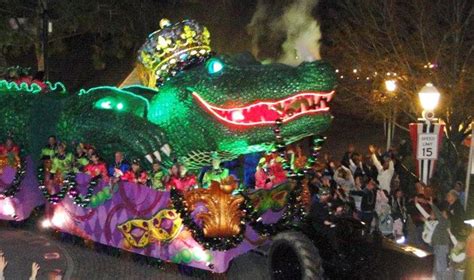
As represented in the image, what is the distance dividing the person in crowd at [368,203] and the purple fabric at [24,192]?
5806mm

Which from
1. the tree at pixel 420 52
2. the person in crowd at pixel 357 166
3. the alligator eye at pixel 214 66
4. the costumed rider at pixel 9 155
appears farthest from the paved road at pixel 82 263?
the tree at pixel 420 52

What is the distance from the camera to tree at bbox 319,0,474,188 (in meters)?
16.1

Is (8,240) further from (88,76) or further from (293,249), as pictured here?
(88,76)

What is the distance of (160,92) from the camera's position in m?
10.9

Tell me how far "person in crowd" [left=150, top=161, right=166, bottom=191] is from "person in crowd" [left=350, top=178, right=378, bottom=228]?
295 centimetres

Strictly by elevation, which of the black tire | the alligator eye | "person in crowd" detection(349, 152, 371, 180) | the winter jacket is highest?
the alligator eye

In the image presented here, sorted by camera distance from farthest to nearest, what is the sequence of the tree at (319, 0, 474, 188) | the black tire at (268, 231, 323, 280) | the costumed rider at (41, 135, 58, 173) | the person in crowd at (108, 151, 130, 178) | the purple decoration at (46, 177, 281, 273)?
the tree at (319, 0, 474, 188) < the costumed rider at (41, 135, 58, 173) < the person in crowd at (108, 151, 130, 178) < the purple decoration at (46, 177, 281, 273) < the black tire at (268, 231, 323, 280)

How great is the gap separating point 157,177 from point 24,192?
3436mm

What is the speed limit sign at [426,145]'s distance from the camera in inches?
407

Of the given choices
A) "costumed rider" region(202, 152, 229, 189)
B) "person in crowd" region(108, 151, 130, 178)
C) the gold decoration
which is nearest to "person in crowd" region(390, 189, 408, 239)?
the gold decoration

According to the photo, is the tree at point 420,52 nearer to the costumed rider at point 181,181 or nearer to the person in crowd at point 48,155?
the costumed rider at point 181,181

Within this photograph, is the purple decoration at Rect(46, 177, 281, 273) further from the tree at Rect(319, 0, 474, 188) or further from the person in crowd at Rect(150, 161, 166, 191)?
the tree at Rect(319, 0, 474, 188)

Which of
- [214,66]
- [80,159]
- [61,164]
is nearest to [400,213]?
[214,66]

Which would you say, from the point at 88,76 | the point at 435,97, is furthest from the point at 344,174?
the point at 88,76
